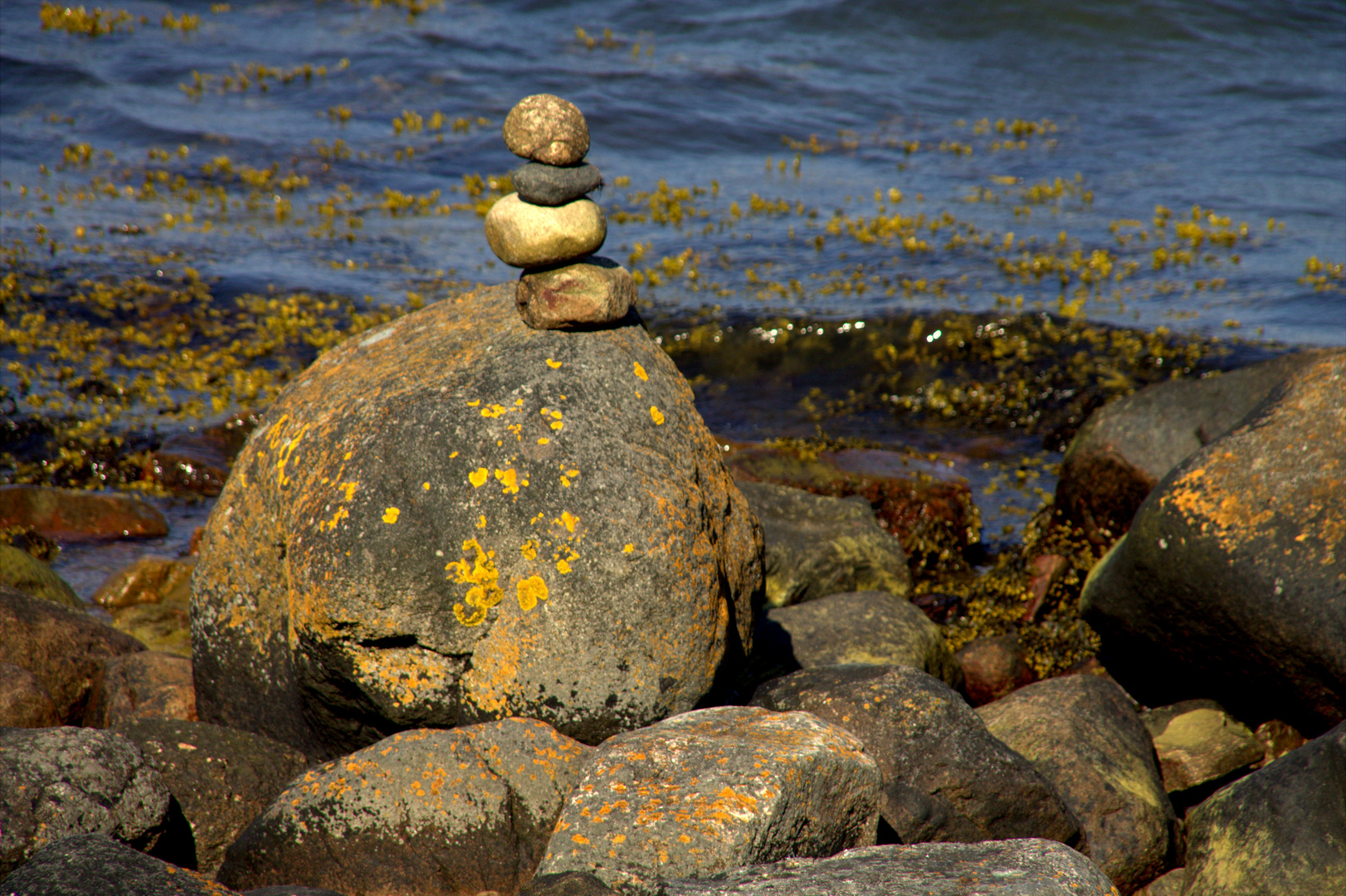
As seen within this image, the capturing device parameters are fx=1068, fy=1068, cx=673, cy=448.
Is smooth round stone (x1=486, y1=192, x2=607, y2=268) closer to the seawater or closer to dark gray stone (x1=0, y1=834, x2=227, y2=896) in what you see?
dark gray stone (x1=0, y1=834, x2=227, y2=896)

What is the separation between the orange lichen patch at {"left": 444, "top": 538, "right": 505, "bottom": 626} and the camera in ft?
Result: 13.1

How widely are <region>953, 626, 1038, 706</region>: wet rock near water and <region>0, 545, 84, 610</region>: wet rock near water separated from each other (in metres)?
5.26

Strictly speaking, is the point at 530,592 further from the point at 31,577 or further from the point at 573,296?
the point at 31,577

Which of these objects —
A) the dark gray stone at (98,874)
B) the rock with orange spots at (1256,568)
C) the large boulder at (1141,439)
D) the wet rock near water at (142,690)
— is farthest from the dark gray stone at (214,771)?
the large boulder at (1141,439)

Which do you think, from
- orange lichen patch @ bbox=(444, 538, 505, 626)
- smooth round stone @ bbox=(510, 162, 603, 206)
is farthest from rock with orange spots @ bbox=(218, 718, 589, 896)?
smooth round stone @ bbox=(510, 162, 603, 206)

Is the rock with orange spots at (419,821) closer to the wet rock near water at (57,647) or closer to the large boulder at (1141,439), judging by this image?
the wet rock near water at (57,647)

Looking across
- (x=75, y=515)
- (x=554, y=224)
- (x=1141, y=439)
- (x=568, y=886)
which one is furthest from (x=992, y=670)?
(x=75, y=515)

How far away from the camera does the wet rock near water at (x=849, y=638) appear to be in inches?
220

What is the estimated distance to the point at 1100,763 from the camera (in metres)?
4.75

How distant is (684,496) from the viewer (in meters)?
4.21

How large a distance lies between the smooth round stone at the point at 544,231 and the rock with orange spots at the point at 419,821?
1921mm

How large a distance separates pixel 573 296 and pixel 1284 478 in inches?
142

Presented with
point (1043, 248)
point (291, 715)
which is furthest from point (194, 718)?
point (1043, 248)

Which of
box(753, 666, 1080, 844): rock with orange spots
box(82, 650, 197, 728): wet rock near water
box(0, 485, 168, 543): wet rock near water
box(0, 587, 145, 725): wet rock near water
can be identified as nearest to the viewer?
box(753, 666, 1080, 844): rock with orange spots
